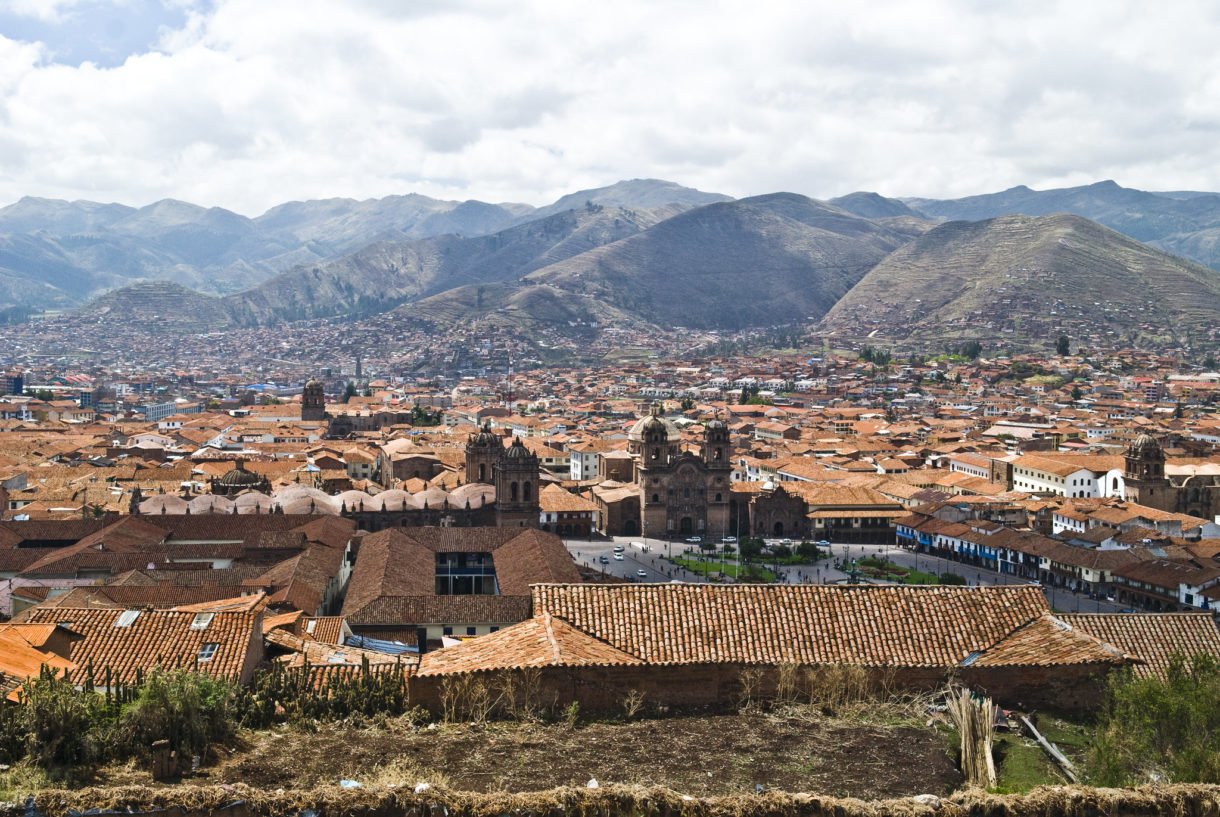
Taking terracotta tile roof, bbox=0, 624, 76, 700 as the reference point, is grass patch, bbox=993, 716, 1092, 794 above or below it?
below

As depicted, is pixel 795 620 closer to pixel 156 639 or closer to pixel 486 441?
pixel 156 639

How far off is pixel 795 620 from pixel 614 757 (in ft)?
16.5

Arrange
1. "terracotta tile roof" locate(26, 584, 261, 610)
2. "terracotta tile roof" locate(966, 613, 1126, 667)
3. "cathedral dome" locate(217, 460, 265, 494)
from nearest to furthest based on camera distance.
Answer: "terracotta tile roof" locate(966, 613, 1126, 667) < "terracotta tile roof" locate(26, 584, 261, 610) < "cathedral dome" locate(217, 460, 265, 494)

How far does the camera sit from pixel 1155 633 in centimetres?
1731

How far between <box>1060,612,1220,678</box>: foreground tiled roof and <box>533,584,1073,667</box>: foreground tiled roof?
1965mm

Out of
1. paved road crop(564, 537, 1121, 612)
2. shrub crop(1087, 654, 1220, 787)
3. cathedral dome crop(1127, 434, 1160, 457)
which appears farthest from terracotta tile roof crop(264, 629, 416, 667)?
cathedral dome crop(1127, 434, 1160, 457)

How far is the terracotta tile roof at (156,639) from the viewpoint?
16.9 meters

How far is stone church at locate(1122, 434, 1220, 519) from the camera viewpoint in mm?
61281

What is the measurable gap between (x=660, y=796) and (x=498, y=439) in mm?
48603

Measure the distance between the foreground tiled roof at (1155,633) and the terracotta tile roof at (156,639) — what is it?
12.9 m

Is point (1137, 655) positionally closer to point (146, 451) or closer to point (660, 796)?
point (660, 796)

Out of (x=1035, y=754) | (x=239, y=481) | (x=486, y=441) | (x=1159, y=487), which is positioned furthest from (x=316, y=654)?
(x=1159, y=487)

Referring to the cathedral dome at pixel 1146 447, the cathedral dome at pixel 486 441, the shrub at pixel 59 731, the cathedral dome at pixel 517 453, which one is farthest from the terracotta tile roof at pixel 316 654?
the cathedral dome at pixel 1146 447

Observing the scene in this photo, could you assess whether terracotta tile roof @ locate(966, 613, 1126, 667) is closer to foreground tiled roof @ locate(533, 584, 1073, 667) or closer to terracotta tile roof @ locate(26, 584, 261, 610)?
foreground tiled roof @ locate(533, 584, 1073, 667)
